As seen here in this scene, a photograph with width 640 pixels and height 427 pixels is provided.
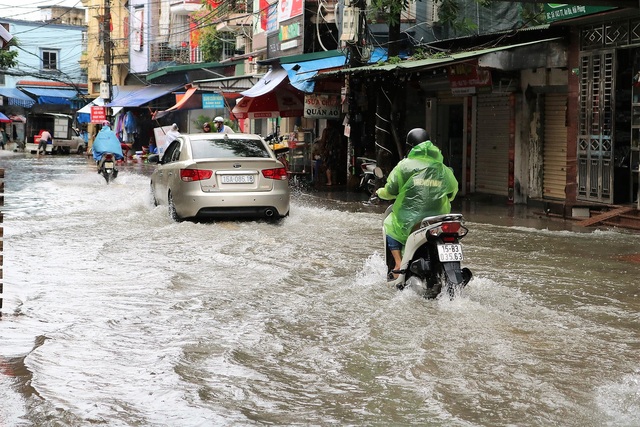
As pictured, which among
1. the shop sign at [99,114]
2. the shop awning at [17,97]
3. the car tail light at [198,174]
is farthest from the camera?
the shop awning at [17,97]

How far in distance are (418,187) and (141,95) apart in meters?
39.1

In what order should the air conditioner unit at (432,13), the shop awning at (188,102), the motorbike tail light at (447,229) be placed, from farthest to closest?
1. the shop awning at (188,102)
2. the air conditioner unit at (432,13)
3. the motorbike tail light at (447,229)

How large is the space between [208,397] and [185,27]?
4235cm

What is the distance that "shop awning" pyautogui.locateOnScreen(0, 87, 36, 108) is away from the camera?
209ft

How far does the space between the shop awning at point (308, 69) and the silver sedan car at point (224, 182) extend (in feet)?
26.2

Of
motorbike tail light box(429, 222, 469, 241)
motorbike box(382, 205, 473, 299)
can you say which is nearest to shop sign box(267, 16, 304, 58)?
motorbike box(382, 205, 473, 299)

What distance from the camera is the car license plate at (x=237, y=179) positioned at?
539 inches

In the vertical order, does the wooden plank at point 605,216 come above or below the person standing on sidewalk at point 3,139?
below


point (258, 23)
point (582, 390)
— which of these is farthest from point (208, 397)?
point (258, 23)

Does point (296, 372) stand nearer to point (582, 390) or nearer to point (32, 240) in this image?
point (582, 390)

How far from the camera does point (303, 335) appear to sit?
23.2 ft

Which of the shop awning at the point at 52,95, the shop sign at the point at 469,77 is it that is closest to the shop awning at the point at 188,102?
the shop sign at the point at 469,77

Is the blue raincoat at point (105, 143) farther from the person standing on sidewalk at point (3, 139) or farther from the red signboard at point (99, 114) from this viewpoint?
the person standing on sidewalk at point (3, 139)

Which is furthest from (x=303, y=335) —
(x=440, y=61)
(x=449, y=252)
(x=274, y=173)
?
(x=440, y=61)
